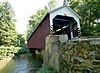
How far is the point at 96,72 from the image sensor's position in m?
4.18

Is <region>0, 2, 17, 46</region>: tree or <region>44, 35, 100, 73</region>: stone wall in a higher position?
<region>0, 2, 17, 46</region>: tree

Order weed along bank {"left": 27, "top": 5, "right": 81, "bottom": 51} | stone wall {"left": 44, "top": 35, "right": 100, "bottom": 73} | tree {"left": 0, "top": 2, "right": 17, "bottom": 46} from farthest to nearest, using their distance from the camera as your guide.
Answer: tree {"left": 0, "top": 2, "right": 17, "bottom": 46}
weed along bank {"left": 27, "top": 5, "right": 81, "bottom": 51}
stone wall {"left": 44, "top": 35, "right": 100, "bottom": 73}

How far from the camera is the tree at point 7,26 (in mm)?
27000

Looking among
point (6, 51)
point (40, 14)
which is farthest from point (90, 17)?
point (40, 14)

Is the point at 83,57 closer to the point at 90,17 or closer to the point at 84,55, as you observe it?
the point at 84,55

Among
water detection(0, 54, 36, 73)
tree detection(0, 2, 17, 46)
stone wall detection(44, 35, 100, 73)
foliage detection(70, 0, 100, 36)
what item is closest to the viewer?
stone wall detection(44, 35, 100, 73)

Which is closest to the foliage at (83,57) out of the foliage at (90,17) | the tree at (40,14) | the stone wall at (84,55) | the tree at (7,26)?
the stone wall at (84,55)

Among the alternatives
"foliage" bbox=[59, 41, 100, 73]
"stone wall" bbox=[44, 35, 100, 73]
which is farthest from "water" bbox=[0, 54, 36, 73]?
"foliage" bbox=[59, 41, 100, 73]

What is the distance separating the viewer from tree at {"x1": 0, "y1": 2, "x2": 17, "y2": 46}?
1063 inches

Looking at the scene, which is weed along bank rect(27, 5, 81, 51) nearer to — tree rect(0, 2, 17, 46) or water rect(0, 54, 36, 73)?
water rect(0, 54, 36, 73)

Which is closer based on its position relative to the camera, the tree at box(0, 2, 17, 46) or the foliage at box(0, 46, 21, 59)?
the foliage at box(0, 46, 21, 59)

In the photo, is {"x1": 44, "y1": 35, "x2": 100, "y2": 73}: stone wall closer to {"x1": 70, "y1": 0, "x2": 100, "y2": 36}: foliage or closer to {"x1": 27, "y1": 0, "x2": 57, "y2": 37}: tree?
{"x1": 70, "y1": 0, "x2": 100, "y2": 36}: foliage

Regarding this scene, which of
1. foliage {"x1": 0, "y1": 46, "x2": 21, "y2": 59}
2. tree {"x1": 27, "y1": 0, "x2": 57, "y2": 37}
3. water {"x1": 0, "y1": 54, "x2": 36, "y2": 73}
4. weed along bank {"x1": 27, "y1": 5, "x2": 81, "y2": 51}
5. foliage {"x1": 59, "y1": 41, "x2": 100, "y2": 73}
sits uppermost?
tree {"x1": 27, "y1": 0, "x2": 57, "y2": 37}

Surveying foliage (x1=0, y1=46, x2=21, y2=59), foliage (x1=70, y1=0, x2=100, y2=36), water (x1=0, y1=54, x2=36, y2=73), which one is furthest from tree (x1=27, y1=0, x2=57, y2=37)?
water (x1=0, y1=54, x2=36, y2=73)
